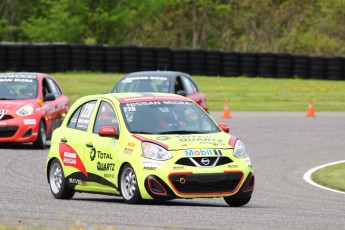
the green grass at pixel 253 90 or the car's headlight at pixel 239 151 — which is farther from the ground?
the car's headlight at pixel 239 151

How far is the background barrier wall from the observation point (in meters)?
47.0

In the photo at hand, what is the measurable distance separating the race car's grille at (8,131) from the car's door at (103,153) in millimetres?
8220

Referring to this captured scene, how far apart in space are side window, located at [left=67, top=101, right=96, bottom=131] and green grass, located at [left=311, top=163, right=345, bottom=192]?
4.62 m

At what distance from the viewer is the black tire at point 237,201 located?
499 inches

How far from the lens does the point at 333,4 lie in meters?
78.6

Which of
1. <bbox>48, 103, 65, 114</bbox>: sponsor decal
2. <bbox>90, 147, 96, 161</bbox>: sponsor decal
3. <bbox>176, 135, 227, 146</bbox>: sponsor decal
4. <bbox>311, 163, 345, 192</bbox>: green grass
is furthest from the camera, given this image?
<bbox>48, 103, 65, 114</bbox>: sponsor decal

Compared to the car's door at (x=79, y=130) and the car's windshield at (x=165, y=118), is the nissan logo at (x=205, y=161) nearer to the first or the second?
the car's windshield at (x=165, y=118)

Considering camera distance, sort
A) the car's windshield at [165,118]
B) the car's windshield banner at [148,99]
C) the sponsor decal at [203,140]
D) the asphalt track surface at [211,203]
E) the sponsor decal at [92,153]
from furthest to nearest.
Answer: the car's windshield banner at [148,99], the sponsor decal at [92,153], the car's windshield at [165,118], the sponsor decal at [203,140], the asphalt track surface at [211,203]

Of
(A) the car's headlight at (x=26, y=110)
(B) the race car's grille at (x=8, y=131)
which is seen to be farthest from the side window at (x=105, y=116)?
(A) the car's headlight at (x=26, y=110)

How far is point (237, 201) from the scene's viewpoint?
1277 centimetres

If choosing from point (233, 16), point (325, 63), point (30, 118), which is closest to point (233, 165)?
point (30, 118)

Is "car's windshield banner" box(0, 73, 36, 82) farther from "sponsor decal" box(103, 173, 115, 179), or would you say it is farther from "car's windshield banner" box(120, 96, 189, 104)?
"sponsor decal" box(103, 173, 115, 179)

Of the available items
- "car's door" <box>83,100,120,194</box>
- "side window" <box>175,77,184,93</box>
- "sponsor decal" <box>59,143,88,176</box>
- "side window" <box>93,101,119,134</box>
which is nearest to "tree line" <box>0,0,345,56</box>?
"side window" <box>175,77,184,93</box>

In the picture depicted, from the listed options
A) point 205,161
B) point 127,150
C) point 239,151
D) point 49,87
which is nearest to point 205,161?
point 205,161
